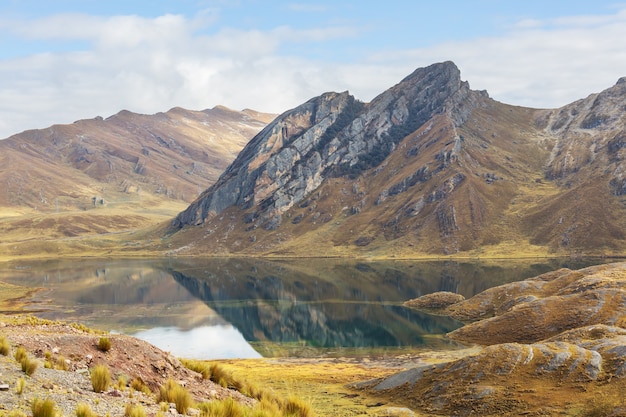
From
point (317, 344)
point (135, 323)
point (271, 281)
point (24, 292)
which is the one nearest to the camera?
point (317, 344)

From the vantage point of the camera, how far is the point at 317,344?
75938mm

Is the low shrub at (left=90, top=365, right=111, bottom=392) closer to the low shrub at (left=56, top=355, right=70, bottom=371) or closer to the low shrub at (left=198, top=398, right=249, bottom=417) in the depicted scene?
the low shrub at (left=56, top=355, right=70, bottom=371)

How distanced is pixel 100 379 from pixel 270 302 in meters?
97.9

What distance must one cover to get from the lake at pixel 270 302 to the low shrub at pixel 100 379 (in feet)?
176

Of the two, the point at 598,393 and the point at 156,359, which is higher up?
the point at 156,359

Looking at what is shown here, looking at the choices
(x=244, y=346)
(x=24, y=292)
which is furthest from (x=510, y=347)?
(x=24, y=292)

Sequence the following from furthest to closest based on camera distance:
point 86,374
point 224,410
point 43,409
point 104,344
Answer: point 104,344 → point 86,374 → point 224,410 → point 43,409

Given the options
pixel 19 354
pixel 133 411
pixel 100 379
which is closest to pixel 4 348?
pixel 19 354

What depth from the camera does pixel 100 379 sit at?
16750 mm

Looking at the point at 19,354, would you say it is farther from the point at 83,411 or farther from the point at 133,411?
the point at 133,411

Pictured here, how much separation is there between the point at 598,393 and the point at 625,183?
198196 mm

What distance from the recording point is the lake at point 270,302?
76875 mm

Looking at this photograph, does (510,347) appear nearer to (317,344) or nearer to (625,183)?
(317,344)

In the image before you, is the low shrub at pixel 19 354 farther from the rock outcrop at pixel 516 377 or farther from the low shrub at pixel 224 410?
the rock outcrop at pixel 516 377
